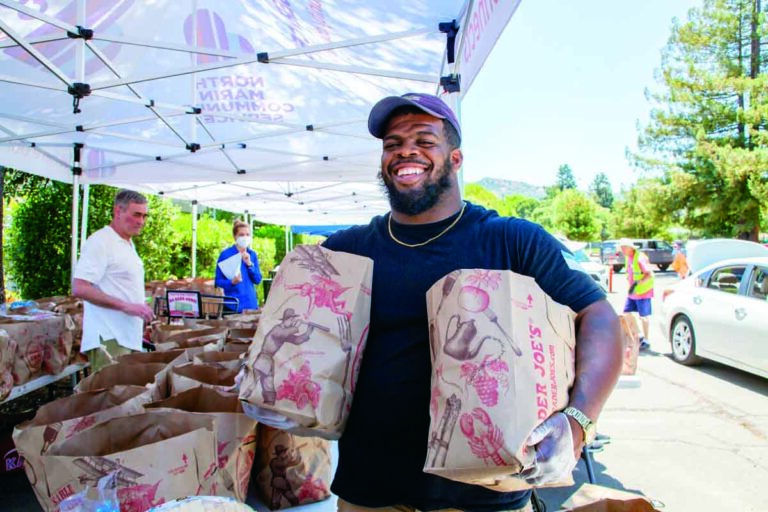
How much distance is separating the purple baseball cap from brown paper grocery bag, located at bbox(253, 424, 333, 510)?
114cm

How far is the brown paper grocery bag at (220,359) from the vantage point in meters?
2.33

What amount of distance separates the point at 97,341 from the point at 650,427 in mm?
4858

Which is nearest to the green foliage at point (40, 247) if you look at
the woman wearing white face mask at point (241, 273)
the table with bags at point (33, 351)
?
the woman wearing white face mask at point (241, 273)

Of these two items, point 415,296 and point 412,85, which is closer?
point 415,296

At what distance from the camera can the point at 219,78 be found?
4887mm

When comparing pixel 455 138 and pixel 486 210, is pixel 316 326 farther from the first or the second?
pixel 455 138

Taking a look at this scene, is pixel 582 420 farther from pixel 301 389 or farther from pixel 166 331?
pixel 166 331

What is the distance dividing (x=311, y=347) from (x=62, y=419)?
1047 mm

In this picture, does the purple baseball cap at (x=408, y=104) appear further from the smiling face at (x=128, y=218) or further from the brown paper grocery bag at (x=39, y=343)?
the brown paper grocery bag at (x=39, y=343)

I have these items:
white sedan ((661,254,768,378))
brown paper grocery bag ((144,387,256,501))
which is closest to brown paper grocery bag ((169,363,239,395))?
Answer: brown paper grocery bag ((144,387,256,501))

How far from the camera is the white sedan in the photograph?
600cm

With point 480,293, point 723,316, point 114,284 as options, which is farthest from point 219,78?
point 723,316

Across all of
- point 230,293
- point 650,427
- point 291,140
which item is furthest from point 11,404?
point 650,427

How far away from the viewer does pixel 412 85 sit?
479cm
